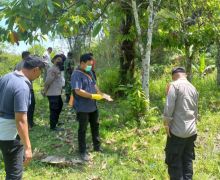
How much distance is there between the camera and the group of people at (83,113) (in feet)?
13.7

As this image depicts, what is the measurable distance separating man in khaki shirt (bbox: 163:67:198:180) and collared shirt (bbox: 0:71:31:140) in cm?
193

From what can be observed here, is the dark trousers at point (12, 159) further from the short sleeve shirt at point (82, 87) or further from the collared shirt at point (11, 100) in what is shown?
the short sleeve shirt at point (82, 87)

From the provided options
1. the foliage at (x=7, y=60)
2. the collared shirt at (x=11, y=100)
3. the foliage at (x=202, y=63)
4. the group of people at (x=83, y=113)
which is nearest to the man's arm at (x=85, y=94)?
the group of people at (x=83, y=113)

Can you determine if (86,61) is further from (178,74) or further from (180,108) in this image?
(180,108)

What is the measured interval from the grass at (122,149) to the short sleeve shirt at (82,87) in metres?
0.92

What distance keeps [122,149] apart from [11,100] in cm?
338

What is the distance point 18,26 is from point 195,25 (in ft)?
19.5

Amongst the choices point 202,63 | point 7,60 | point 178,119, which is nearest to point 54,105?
point 178,119

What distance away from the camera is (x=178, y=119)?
202 inches

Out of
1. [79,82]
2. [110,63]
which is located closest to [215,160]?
[79,82]

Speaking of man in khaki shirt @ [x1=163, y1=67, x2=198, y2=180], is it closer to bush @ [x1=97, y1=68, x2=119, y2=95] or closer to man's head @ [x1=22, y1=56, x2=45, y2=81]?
man's head @ [x1=22, y1=56, x2=45, y2=81]

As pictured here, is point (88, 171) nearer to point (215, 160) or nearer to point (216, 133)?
point (215, 160)

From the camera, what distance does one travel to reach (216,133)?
7.66m

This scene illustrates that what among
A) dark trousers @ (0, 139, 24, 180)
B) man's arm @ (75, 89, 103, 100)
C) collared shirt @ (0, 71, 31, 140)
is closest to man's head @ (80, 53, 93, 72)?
man's arm @ (75, 89, 103, 100)
